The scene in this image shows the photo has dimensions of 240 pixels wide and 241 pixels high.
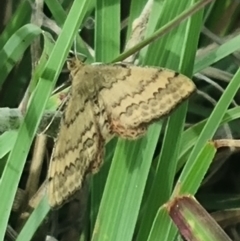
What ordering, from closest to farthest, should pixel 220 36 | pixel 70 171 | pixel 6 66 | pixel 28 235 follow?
pixel 70 171, pixel 28 235, pixel 6 66, pixel 220 36

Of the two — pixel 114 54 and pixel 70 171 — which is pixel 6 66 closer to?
pixel 114 54

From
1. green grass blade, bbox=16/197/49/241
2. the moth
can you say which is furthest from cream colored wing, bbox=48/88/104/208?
green grass blade, bbox=16/197/49/241

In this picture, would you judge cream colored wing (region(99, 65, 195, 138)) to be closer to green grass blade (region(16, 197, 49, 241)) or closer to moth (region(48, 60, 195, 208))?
moth (region(48, 60, 195, 208))

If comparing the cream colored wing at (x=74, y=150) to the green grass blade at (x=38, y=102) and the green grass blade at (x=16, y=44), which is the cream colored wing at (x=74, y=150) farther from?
the green grass blade at (x=16, y=44)

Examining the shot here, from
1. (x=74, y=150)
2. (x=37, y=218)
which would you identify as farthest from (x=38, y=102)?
(x=37, y=218)

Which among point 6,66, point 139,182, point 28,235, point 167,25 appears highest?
point 167,25

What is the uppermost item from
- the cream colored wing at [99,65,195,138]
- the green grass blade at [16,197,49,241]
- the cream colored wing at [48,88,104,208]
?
the cream colored wing at [99,65,195,138]

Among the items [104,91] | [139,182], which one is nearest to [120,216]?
[139,182]
